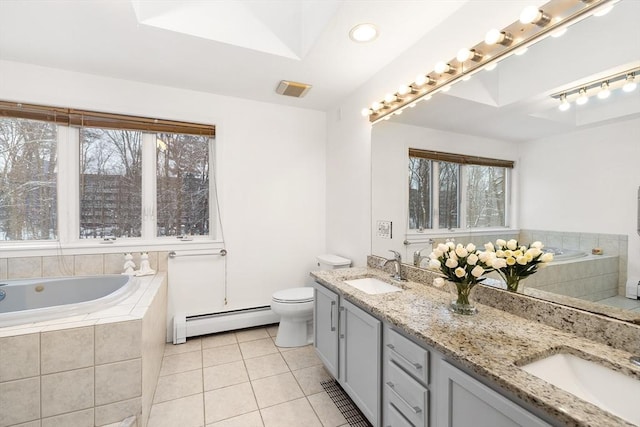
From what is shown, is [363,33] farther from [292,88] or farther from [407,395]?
[407,395]

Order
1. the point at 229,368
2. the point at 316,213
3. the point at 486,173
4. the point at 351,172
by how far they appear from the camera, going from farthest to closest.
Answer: the point at 316,213 → the point at 351,172 → the point at 229,368 → the point at 486,173

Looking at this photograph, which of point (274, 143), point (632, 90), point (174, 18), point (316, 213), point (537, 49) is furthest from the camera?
point (316, 213)

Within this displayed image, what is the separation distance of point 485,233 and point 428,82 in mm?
1013

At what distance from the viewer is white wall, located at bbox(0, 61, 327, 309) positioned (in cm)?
266

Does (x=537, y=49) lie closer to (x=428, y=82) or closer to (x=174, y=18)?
(x=428, y=82)

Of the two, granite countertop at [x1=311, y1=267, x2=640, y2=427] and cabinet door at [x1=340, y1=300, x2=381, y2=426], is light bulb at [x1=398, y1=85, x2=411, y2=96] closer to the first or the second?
granite countertop at [x1=311, y1=267, x2=640, y2=427]

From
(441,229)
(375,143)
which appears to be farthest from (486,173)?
(375,143)

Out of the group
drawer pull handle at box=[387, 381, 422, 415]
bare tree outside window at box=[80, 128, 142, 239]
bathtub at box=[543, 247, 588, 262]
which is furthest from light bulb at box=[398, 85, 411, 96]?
bare tree outside window at box=[80, 128, 142, 239]

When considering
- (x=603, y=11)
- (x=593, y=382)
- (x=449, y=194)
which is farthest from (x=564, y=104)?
(x=593, y=382)

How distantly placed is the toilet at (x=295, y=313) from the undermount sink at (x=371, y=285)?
0.57 m

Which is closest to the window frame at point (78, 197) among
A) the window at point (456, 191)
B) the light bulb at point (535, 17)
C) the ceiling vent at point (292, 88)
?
the ceiling vent at point (292, 88)

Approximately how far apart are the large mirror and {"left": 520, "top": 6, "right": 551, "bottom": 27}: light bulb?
97 mm

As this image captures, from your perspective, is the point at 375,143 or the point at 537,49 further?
the point at 375,143

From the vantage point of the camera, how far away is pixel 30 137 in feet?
7.73
